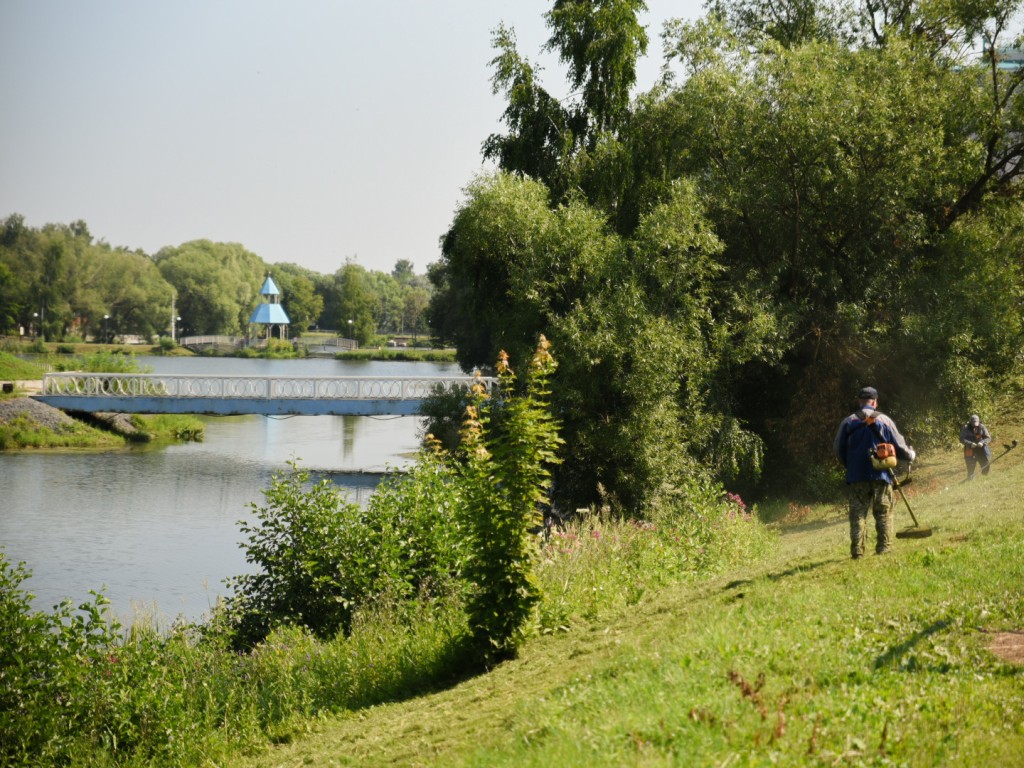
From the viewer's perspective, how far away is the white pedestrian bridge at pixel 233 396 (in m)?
41.4

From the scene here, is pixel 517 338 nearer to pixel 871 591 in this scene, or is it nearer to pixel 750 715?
pixel 871 591

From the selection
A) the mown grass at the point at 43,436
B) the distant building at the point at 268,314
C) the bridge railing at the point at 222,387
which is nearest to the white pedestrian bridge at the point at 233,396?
the bridge railing at the point at 222,387

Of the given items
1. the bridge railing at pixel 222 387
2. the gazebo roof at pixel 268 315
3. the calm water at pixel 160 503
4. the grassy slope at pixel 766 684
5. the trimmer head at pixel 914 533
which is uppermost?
the gazebo roof at pixel 268 315

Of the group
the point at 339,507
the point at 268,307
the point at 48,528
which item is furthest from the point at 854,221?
the point at 268,307

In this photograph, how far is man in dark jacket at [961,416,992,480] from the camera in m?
21.6

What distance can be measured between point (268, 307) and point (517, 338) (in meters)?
86.0

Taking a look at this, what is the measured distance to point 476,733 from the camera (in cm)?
769

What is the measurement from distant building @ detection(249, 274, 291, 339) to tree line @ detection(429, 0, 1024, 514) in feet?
265

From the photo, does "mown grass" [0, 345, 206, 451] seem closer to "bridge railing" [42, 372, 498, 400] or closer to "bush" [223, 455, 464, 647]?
"bridge railing" [42, 372, 498, 400]

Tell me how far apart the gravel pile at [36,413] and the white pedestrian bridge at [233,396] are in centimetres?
46

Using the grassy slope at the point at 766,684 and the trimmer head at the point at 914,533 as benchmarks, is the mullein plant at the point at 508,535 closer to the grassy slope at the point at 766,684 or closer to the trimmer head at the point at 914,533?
the grassy slope at the point at 766,684

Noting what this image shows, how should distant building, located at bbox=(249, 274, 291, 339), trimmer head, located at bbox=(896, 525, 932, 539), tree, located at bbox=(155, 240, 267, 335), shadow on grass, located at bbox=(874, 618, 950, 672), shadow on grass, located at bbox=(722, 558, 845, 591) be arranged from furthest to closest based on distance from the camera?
tree, located at bbox=(155, 240, 267, 335)
distant building, located at bbox=(249, 274, 291, 339)
trimmer head, located at bbox=(896, 525, 932, 539)
shadow on grass, located at bbox=(722, 558, 845, 591)
shadow on grass, located at bbox=(874, 618, 950, 672)

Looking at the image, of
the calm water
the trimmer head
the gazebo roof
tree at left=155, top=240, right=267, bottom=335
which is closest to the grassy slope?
the trimmer head

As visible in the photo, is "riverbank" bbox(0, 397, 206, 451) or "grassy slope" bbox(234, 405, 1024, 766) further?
"riverbank" bbox(0, 397, 206, 451)
